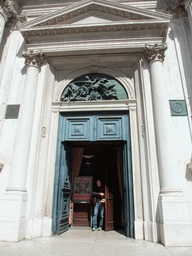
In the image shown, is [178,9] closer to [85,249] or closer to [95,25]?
[95,25]

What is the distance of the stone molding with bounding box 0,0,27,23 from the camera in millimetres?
7402

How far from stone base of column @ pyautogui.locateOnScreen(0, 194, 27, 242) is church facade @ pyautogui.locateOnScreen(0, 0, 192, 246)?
0.08 ft

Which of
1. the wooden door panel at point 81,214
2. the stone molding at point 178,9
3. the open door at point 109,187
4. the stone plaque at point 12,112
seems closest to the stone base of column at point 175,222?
the open door at point 109,187

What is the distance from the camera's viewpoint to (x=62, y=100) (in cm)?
702

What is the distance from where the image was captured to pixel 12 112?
6.46 metres

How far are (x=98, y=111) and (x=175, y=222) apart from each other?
4010 mm

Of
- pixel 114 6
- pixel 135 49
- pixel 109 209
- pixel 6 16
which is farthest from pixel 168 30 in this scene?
pixel 109 209

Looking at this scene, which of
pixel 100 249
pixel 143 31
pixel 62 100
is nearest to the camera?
pixel 100 249

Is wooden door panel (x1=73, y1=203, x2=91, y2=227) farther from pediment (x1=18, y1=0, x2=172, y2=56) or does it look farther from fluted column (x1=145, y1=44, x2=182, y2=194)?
pediment (x1=18, y1=0, x2=172, y2=56)

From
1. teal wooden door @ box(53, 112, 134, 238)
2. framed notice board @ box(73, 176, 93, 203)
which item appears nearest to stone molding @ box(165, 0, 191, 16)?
teal wooden door @ box(53, 112, 134, 238)

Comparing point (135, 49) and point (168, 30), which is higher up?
point (168, 30)

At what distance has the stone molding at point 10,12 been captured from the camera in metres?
7.40

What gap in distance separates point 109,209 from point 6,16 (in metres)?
8.39

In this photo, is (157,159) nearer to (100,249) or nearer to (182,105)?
(182,105)
